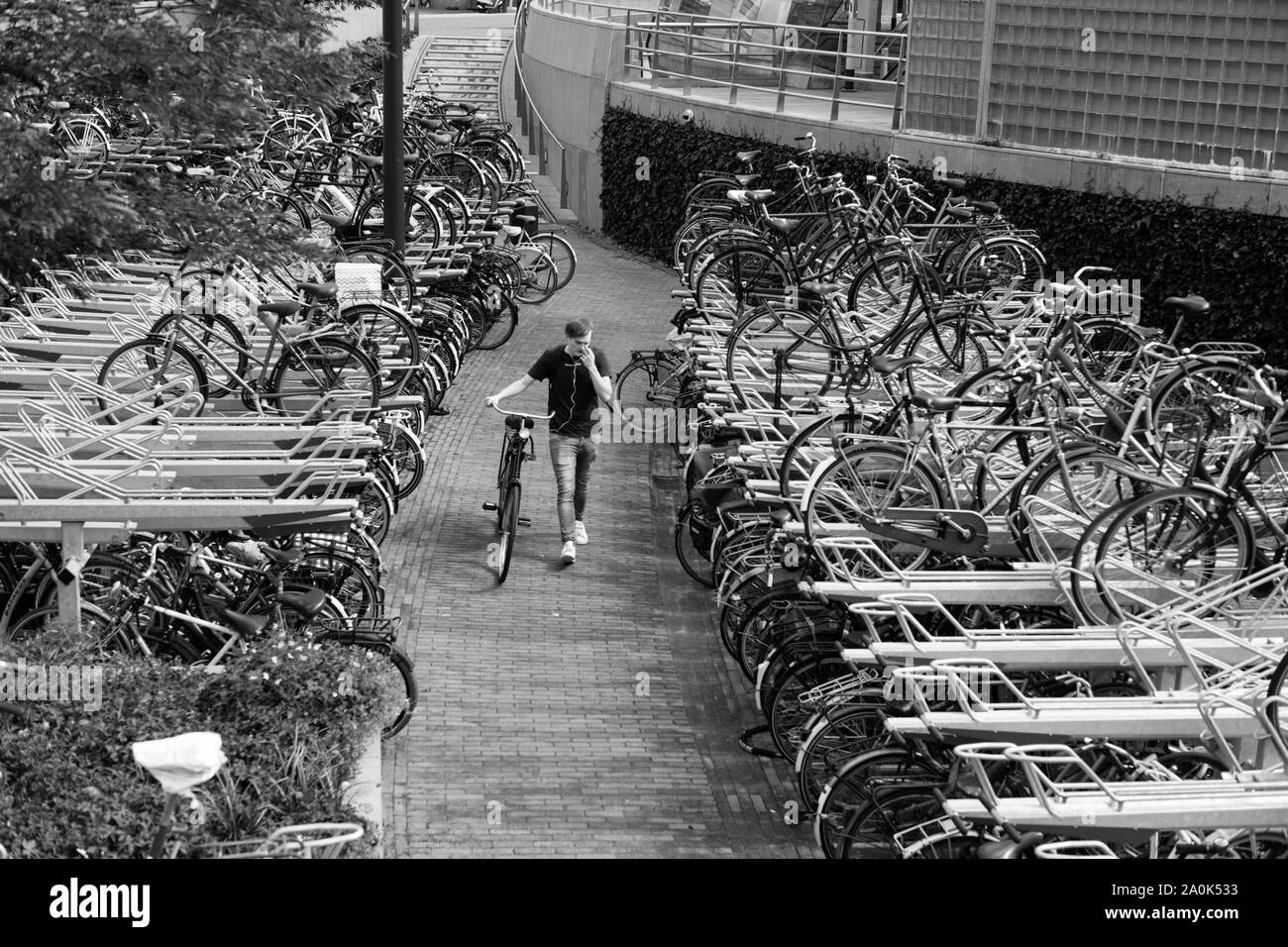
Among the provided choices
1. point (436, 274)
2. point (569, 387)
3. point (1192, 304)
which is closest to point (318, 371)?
point (569, 387)

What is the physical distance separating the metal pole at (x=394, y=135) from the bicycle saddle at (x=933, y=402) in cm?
793

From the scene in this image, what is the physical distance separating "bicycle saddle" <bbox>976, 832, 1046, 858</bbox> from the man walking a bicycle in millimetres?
6980

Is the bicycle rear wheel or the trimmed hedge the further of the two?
the trimmed hedge

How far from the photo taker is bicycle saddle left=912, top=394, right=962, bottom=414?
32.9 feet

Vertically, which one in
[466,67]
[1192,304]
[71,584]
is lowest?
[71,584]

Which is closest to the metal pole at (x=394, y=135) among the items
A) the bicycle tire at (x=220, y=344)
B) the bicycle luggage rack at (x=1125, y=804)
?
the bicycle tire at (x=220, y=344)

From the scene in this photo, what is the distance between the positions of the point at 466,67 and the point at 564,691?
96.3ft

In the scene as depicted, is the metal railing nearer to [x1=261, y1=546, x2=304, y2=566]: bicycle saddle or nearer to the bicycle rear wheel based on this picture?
the bicycle rear wheel

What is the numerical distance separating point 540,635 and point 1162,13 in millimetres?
9889

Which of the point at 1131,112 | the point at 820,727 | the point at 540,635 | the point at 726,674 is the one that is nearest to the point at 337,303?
the point at 540,635

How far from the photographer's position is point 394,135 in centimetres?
1675

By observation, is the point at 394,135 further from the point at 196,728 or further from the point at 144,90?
the point at 196,728

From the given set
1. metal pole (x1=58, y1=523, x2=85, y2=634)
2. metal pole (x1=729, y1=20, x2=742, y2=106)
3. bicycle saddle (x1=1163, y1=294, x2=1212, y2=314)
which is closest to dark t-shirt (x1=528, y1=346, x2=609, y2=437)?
bicycle saddle (x1=1163, y1=294, x2=1212, y2=314)
